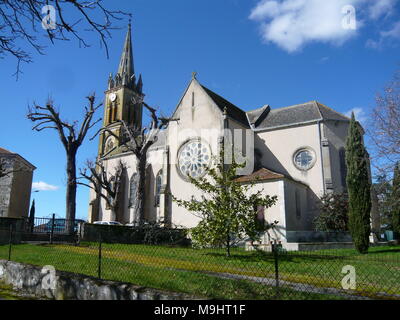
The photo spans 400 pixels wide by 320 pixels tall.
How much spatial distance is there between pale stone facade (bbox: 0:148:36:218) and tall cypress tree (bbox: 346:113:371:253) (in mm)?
32985

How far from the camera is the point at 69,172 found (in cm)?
2362

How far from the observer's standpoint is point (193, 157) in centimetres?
2906

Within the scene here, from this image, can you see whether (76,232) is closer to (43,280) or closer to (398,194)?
(43,280)

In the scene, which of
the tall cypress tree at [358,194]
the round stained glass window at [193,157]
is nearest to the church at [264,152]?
the round stained glass window at [193,157]

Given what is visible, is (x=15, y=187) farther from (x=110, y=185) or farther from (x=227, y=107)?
(x=227, y=107)

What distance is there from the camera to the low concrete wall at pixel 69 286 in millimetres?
5594

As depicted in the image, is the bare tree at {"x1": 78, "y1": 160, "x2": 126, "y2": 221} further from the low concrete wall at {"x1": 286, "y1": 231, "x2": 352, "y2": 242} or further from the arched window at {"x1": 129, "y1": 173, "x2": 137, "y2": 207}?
the low concrete wall at {"x1": 286, "y1": 231, "x2": 352, "y2": 242}

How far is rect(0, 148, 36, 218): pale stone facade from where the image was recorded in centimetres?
3744

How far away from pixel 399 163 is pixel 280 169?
48.8ft

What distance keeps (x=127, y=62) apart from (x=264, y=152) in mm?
31997

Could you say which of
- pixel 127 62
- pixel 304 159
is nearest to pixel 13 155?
pixel 127 62

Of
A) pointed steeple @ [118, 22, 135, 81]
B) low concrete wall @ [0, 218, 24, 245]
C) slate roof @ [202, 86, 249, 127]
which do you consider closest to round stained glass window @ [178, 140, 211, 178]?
slate roof @ [202, 86, 249, 127]
